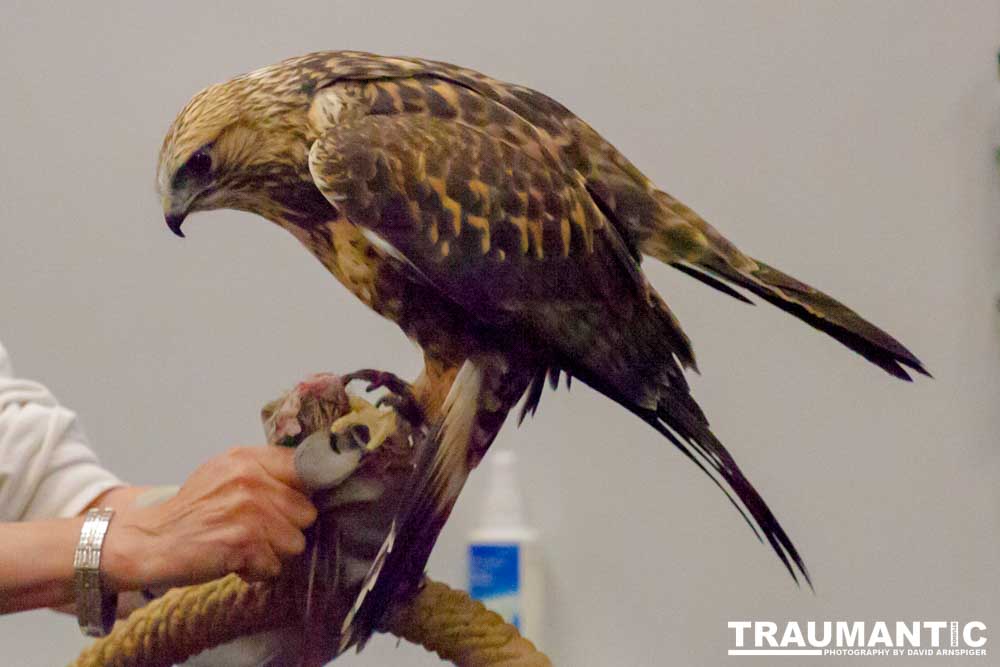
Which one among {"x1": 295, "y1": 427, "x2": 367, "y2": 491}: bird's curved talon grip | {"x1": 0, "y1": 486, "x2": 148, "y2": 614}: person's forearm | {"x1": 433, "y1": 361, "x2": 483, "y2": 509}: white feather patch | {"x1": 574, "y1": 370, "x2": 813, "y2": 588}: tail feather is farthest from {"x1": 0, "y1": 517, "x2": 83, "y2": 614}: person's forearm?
{"x1": 574, "y1": 370, "x2": 813, "y2": 588}: tail feather

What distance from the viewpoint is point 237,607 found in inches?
30.8

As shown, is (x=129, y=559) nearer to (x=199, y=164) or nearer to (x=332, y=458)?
(x=332, y=458)

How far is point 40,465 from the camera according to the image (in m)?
0.83

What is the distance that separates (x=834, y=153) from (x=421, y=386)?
38 cm

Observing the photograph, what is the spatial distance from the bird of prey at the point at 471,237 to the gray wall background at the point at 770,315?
0.06 ft

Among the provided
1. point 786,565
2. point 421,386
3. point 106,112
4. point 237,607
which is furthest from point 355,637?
point 106,112

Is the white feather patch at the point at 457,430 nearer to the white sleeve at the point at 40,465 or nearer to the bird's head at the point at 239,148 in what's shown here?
the bird's head at the point at 239,148

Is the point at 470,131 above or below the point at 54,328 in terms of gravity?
above

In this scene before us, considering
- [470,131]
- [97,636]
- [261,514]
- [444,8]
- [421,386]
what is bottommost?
[97,636]

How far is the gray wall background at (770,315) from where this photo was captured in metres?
0.77

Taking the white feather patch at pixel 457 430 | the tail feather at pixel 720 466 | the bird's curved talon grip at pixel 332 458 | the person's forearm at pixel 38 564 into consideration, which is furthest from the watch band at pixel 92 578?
the tail feather at pixel 720 466

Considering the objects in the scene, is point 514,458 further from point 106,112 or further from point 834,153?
point 106,112

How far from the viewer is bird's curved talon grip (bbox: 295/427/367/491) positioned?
0.76 metres

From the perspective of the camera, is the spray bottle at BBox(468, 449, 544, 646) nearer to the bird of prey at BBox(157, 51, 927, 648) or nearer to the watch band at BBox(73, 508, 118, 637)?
the bird of prey at BBox(157, 51, 927, 648)
